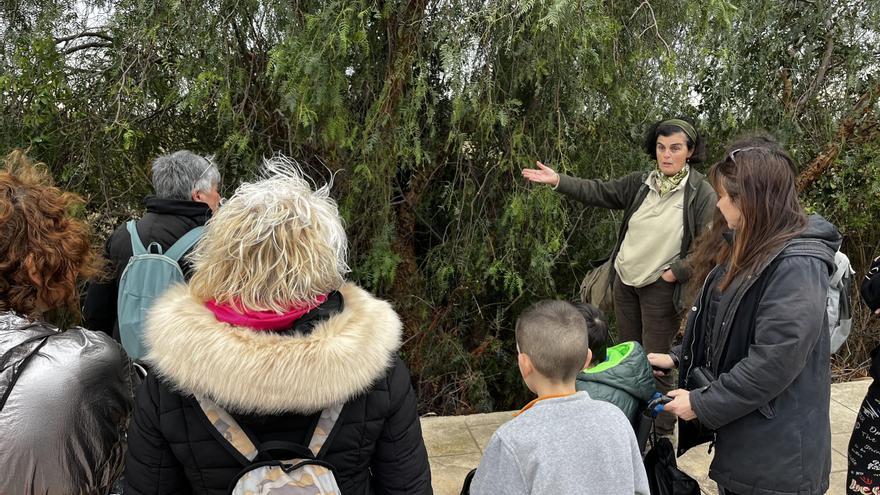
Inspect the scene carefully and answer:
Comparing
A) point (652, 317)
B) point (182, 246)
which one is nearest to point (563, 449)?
point (182, 246)

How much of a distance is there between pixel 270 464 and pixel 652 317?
2.32 meters

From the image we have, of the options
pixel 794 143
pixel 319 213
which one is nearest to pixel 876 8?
pixel 794 143

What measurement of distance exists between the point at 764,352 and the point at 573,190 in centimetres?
162

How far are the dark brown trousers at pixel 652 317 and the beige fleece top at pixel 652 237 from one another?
0.25ft

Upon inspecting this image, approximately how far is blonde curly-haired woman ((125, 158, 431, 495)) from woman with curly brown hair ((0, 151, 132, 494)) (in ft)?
0.46

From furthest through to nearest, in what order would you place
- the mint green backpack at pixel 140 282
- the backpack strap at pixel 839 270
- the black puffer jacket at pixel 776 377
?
the mint green backpack at pixel 140 282 < the backpack strap at pixel 839 270 < the black puffer jacket at pixel 776 377

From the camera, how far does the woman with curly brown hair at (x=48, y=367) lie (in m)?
1.36

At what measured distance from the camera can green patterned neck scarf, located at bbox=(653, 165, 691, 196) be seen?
9.78ft

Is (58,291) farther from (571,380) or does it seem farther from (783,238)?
(783,238)

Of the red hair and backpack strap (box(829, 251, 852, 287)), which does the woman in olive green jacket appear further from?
the red hair

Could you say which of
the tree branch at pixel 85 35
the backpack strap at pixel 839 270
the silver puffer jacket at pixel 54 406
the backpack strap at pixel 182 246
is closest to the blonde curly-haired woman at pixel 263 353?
the silver puffer jacket at pixel 54 406

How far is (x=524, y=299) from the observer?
438 centimetres

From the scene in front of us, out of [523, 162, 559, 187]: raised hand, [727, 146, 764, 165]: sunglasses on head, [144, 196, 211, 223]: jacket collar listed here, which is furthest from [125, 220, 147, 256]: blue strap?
[727, 146, 764, 165]: sunglasses on head

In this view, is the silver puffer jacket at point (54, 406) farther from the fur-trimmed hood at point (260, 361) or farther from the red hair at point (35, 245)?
the fur-trimmed hood at point (260, 361)
